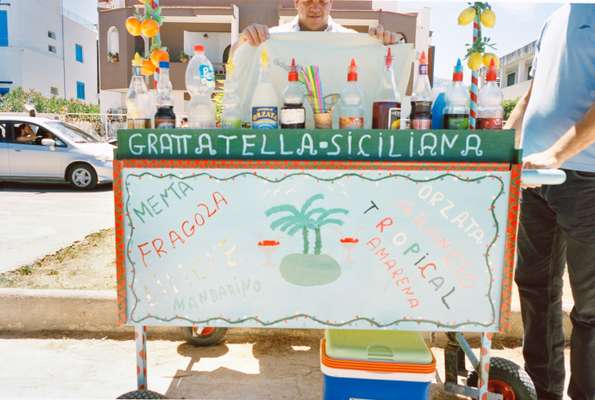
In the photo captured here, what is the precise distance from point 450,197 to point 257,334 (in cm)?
182

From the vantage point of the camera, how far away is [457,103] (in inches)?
66.2

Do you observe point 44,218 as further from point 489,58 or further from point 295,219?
point 489,58

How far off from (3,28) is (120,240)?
2822cm

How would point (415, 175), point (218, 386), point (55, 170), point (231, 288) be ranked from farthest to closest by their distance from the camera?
point (55, 170), point (218, 386), point (231, 288), point (415, 175)

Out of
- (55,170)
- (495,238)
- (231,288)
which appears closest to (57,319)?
(231,288)

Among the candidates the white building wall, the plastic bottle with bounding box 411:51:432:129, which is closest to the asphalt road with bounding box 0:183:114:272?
the plastic bottle with bounding box 411:51:432:129

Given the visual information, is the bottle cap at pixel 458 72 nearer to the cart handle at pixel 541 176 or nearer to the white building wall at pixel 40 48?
the cart handle at pixel 541 176

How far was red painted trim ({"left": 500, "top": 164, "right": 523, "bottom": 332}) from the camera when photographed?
1.53 metres

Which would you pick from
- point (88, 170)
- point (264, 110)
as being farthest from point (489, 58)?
point (88, 170)

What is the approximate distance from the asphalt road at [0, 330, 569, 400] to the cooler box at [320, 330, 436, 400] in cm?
66

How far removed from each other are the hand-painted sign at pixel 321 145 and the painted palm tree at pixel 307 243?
180mm

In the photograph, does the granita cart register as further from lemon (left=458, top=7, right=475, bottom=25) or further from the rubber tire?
the rubber tire

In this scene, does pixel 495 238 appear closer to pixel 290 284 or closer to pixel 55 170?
pixel 290 284

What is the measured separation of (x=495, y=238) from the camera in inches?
61.6
